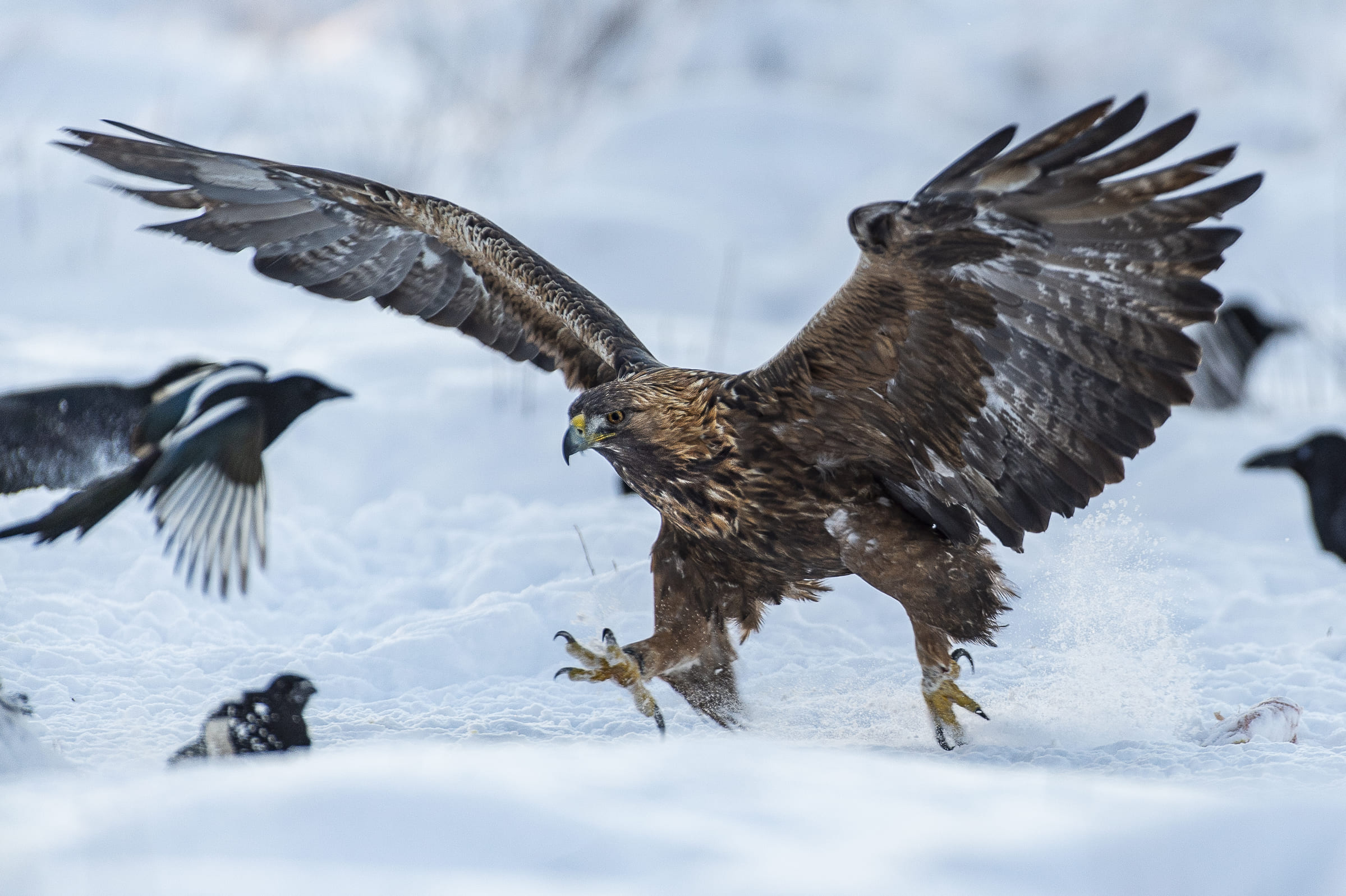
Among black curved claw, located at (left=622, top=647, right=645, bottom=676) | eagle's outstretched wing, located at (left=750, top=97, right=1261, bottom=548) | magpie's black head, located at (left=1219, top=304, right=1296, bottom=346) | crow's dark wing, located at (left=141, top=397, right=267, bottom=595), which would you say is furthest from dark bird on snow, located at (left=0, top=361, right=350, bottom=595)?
magpie's black head, located at (left=1219, top=304, right=1296, bottom=346)

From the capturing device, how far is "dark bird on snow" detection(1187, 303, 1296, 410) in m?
7.57

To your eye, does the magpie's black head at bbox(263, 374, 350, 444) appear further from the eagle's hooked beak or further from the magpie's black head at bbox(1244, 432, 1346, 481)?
the magpie's black head at bbox(1244, 432, 1346, 481)

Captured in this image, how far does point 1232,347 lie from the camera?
308 inches

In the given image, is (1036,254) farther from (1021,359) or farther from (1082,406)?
(1082,406)

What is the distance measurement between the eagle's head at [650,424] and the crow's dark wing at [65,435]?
200 cm

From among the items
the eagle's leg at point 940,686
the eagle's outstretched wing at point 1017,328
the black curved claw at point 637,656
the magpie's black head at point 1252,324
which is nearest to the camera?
the eagle's outstretched wing at point 1017,328

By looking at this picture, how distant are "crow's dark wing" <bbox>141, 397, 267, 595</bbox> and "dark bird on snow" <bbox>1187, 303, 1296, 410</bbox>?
5.99 meters

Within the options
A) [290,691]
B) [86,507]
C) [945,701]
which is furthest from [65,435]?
[945,701]

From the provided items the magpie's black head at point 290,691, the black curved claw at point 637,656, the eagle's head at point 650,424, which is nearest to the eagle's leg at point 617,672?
the black curved claw at point 637,656

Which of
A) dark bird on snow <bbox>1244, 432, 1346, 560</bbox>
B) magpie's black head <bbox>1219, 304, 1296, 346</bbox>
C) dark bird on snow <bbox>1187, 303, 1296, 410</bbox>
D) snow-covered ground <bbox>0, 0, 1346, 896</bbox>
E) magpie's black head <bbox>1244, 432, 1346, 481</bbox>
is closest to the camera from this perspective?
snow-covered ground <bbox>0, 0, 1346, 896</bbox>

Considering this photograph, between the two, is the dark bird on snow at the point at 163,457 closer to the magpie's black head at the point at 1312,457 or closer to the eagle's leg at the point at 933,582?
the eagle's leg at the point at 933,582

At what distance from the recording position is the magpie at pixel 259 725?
3133 millimetres

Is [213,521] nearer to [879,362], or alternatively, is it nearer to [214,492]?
[214,492]

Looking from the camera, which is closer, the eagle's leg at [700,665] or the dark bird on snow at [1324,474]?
the eagle's leg at [700,665]
